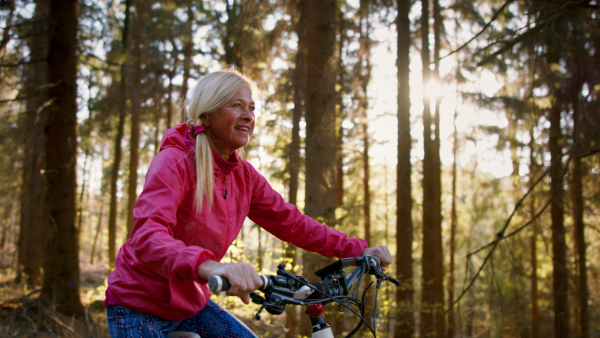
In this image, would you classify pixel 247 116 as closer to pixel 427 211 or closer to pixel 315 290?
pixel 315 290

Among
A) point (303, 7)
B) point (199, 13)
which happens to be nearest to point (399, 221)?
point (303, 7)

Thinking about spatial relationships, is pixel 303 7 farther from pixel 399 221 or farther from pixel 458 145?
pixel 458 145

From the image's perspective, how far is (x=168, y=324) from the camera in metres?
2.25

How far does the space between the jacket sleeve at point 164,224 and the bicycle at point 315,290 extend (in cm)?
19

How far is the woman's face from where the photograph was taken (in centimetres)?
241

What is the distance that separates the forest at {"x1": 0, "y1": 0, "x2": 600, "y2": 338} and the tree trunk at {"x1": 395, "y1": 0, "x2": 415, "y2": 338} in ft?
0.12

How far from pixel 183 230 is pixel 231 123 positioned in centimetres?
64

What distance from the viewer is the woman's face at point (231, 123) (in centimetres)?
241

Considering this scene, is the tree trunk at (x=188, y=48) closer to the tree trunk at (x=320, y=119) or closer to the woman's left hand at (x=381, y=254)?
the tree trunk at (x=320, y=119)

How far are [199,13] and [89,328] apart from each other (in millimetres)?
12542

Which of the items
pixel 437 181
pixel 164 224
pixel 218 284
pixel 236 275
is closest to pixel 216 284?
pixel 218 284

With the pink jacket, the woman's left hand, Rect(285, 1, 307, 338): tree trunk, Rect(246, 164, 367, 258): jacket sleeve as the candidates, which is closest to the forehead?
the pink jacket

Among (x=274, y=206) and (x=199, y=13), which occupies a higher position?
(x=199, y=13)

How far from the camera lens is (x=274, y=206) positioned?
2.75 m
